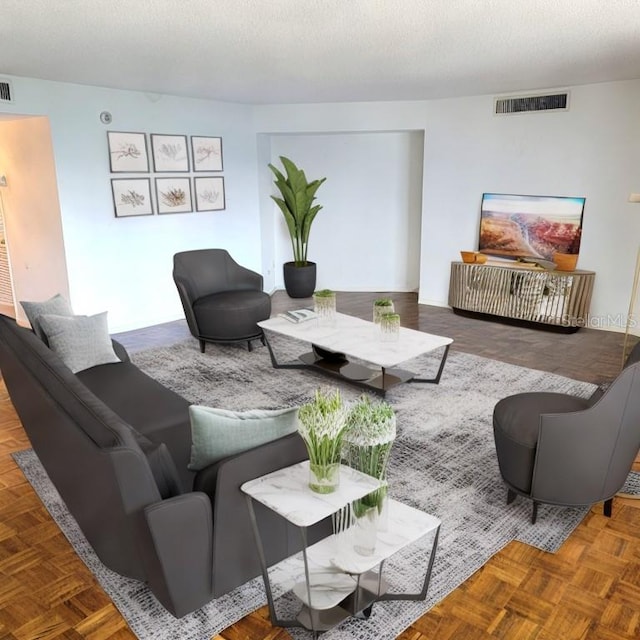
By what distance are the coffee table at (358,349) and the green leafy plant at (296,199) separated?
2.60m

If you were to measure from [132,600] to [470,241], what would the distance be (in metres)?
5.52

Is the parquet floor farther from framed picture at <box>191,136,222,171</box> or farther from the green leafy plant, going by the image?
the green leafy plant

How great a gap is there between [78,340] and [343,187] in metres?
4.85

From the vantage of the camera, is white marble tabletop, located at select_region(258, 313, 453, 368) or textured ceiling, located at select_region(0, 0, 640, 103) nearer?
textured ceiling, located at select_region(0, 0, 640, 103)

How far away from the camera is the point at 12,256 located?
643 centimetres

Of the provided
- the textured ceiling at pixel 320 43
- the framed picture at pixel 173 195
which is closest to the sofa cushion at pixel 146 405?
the textured ceiling at pixel 320 43

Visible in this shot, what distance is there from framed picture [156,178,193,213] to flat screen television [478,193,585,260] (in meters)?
3.35

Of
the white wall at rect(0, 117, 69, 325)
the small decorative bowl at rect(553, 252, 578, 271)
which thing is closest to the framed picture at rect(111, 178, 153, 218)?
the white wall at rect(0, 117, 69, 325)

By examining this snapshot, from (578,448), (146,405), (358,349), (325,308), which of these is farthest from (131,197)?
(578,448)

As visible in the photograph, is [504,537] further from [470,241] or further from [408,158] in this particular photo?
[408,158]

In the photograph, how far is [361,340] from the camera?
4.25 metres

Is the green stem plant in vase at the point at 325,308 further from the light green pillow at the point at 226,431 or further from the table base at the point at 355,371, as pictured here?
the light green pillow at the point at 226,431

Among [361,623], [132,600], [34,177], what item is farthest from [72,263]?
[361,623]

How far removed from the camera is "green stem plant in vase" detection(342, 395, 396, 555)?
1.94 metres
